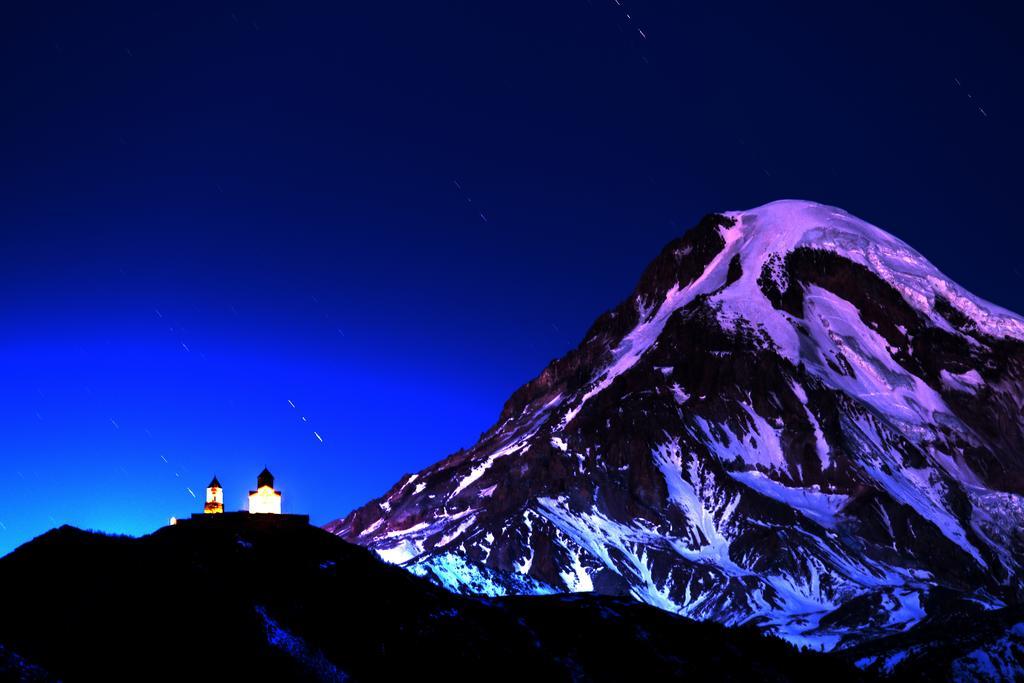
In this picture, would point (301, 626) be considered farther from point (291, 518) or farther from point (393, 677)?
point (291, 518)

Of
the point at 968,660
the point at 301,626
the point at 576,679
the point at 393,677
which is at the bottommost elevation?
the point at 968,660

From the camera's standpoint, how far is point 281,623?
91.9m

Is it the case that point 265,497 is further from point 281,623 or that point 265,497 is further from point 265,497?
point 281,623

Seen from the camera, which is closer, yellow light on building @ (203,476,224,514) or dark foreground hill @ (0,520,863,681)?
dark foreground hill @ (0,520,863,681)

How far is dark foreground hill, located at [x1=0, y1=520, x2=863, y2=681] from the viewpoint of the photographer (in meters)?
82.8

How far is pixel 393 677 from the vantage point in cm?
9119

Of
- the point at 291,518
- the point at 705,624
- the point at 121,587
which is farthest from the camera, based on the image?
the point at 705,624

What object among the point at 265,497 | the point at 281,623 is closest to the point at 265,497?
the point at 265,497

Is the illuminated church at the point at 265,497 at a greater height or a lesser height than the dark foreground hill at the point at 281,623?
greater

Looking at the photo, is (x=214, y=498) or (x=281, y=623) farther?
(x=214, y=498)

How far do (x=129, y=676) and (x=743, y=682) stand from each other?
51.8 m

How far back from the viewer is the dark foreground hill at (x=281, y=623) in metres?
82.8

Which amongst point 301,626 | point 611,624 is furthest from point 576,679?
point 301,626

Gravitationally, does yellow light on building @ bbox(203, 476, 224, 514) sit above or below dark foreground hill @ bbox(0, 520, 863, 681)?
above
